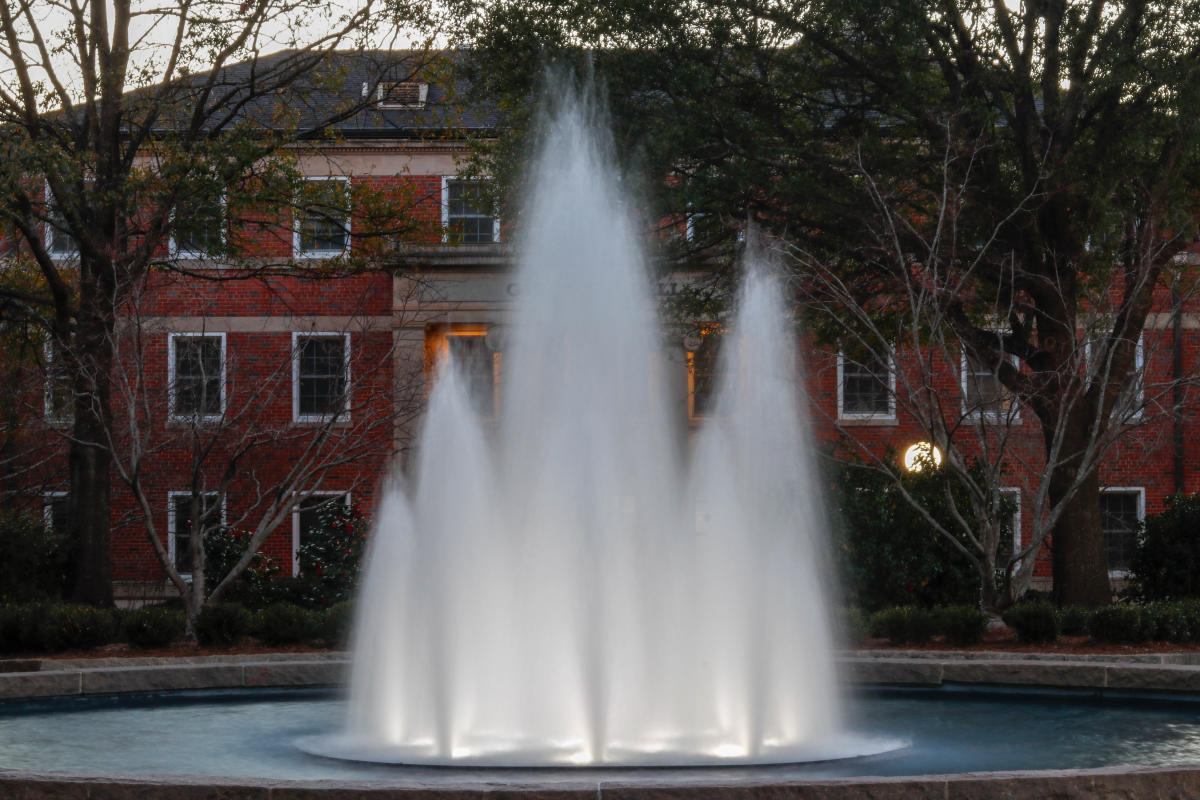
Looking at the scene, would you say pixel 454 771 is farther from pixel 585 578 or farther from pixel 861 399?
pixel 861 399

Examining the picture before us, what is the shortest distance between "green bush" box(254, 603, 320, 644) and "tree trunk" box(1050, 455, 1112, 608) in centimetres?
919

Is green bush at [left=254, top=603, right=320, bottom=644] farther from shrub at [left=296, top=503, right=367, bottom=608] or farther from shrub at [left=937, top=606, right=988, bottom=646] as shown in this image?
shrub at [left=937, top=606, right=988, bottom=646]

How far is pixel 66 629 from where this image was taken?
14.8 m

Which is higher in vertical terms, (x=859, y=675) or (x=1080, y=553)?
(x=1080, y=553)

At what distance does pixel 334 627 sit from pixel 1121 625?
8.40 m

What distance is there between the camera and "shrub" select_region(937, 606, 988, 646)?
14586 mm

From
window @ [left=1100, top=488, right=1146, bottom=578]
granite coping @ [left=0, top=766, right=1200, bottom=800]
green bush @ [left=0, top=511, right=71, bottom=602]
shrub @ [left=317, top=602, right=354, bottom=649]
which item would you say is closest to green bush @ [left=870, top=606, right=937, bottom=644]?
shrub @ [left=317, top=602, right=354, bottom=649]

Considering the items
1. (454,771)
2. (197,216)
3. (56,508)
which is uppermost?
(197,216)

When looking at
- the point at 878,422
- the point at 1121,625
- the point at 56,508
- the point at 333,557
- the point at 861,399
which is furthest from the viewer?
the point at 861,399

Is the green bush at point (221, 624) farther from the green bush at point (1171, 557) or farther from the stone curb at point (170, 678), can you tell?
the green bush at point (1171, 557)

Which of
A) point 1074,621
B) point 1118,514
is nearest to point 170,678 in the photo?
point 1074,621

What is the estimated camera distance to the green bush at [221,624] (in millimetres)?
14820

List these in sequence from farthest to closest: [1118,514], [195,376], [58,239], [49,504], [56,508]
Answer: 1. [1118,514]
2. [56,508]
3. [49,504]
4. [58,239]
5. [195,376]

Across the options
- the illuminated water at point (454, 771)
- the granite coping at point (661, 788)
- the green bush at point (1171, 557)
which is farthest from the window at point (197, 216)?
the green bush at point (1171, 557)
